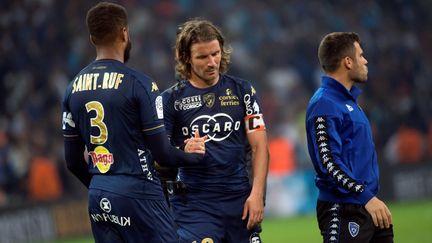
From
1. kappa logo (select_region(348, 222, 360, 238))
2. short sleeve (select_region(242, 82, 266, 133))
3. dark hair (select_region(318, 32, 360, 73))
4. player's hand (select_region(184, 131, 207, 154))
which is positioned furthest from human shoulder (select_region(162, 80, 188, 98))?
kappa logo (select_region(348, 222, 360, 238))

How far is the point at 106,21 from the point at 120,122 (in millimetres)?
662

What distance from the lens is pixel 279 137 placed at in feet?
64.4

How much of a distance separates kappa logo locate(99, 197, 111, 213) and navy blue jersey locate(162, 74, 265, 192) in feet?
3.66

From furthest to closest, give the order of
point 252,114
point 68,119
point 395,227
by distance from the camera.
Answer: point 395,227
point 252,114
point 68,119

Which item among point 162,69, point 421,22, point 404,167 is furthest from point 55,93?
point 421,22

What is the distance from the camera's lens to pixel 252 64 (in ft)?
69.1

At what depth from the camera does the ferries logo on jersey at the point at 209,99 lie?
716 centimetres

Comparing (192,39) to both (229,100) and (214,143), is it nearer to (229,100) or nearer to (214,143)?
(229,100)

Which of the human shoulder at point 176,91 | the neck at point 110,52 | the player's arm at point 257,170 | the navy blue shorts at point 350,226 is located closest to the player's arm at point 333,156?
the navy blue shorts at point 350,226

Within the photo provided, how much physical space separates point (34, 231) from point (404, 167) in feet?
25.1

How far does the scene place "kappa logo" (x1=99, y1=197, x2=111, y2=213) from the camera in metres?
6.20

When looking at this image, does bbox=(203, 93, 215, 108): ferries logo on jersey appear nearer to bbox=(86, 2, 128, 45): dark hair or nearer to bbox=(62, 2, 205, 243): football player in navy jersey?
bbox=(62, 2, 205, 243): football player in navy jersey

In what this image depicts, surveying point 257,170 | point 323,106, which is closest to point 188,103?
point 257,170

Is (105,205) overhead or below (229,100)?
below
